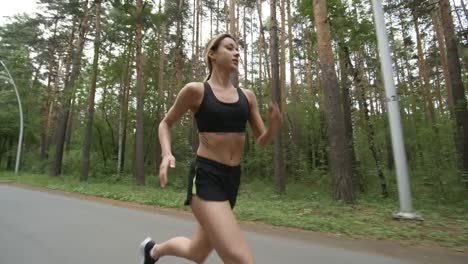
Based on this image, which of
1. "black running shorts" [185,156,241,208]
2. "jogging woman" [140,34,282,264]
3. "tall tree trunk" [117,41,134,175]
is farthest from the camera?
"tall tree trunk" [117,41,134,175]

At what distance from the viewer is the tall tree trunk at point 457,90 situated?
14148mm

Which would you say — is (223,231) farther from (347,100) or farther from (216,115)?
(347,100)

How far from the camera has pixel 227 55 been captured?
256 centimetres

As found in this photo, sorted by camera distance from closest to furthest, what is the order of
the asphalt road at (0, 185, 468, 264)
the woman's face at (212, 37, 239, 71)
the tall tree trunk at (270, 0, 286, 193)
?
the woman's face at (212, 37, 239, 71) → the asphalt road at (0, 185, 468, 264) → the tall tree trunk at (270, 0, 286, 193)

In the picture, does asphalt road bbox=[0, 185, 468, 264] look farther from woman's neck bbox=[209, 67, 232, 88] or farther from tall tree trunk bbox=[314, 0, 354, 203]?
tall tree trunk bbox=[314, 0, 354, 203]

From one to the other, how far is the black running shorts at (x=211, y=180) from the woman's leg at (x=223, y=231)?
44mm

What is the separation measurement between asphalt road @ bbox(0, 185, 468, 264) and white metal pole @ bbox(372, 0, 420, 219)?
274cm

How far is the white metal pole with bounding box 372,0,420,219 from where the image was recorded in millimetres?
8141

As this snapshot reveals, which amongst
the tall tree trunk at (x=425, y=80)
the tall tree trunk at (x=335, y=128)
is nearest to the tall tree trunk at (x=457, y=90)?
the tall tree trunk at (x=335, y=128)

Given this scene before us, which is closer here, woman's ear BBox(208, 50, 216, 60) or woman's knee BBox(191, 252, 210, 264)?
woman's ear BBox(208, 50, 216, 60)

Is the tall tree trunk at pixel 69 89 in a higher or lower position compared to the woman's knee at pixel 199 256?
higher

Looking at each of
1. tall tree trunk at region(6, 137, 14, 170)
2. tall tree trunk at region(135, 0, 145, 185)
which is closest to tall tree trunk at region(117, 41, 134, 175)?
tall tree trunk at region(135, 0, 145, 185)

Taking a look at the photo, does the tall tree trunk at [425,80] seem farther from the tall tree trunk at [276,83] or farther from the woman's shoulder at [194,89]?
the woman's shoulder at [194,89]

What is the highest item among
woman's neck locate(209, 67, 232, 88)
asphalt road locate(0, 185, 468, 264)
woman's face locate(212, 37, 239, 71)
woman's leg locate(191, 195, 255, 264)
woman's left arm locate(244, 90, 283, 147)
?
woman's face locate(212, 37, 239, 71)
